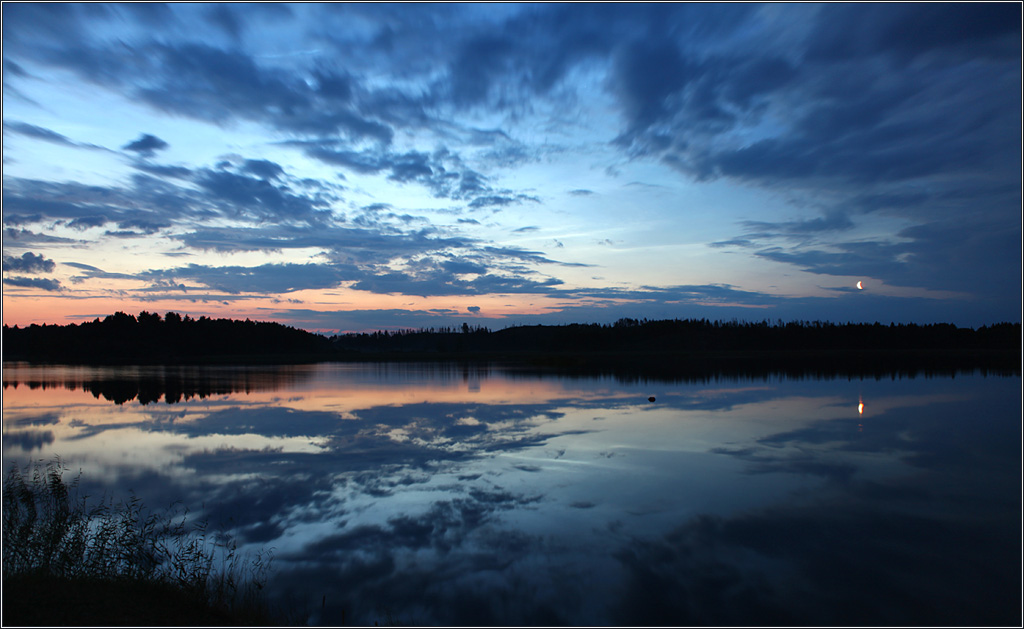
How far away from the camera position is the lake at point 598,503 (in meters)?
6.14

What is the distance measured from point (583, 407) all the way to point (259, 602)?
1547 centimetres

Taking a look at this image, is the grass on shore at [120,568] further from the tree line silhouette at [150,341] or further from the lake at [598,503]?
the tree line silhouette at [150,341]

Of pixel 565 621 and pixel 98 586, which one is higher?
pixel 98 586

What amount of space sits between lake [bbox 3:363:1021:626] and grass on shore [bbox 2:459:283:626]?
0.46m

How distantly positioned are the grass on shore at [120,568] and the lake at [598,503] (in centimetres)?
46

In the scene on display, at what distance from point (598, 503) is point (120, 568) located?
672 cm

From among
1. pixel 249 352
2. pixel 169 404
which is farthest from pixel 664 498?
pixel 249 352

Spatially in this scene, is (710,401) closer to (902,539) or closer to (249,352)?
(902,539)

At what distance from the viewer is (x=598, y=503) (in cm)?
914

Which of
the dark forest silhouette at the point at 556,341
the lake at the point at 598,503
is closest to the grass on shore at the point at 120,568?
the lake at the point at 598,503

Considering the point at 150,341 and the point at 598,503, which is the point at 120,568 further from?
the point at 150,341

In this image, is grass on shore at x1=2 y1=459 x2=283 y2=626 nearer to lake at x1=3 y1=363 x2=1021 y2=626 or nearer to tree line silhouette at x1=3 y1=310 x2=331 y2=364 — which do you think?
lake at x1=3 y1=363 x2=1021 y2=626

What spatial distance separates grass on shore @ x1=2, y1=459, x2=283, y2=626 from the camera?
5.37 meters

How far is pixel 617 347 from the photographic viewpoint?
95.2 m
